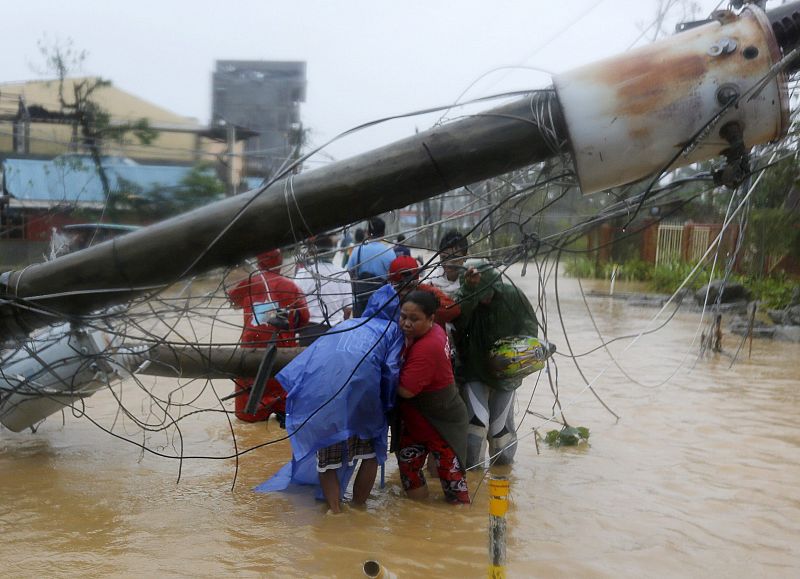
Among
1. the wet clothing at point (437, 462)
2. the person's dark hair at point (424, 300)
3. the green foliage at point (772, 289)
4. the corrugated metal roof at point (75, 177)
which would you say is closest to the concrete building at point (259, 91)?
the corrugated metal roof at point (75, 177)

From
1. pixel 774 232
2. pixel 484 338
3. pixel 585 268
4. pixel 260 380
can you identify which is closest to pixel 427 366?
pixel 484 338

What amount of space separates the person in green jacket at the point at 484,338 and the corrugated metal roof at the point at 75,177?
86.1 inches

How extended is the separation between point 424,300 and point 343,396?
768 millimetres

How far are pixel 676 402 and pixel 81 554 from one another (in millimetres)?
6721

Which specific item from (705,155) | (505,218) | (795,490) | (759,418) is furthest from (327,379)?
(759,418)

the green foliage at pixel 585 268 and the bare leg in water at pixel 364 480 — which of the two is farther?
the green foliage at pixel 585 268

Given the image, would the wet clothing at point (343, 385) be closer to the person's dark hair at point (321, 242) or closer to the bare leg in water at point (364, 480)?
the bare leg in water at point (364, 480)

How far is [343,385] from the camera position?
5051mm

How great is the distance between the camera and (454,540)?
5.08 metres

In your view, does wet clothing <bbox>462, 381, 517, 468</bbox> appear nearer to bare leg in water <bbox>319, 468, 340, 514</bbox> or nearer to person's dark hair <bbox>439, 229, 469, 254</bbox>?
bare leg in water <bbox>319, 468, 340, 514</bbox>

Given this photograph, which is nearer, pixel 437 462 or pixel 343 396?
pixel 343 396

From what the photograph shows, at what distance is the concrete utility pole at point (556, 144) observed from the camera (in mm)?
3508

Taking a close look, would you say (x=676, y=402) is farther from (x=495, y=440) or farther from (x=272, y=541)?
(x=272, y=541)

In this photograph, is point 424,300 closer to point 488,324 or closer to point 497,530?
point 488,324
